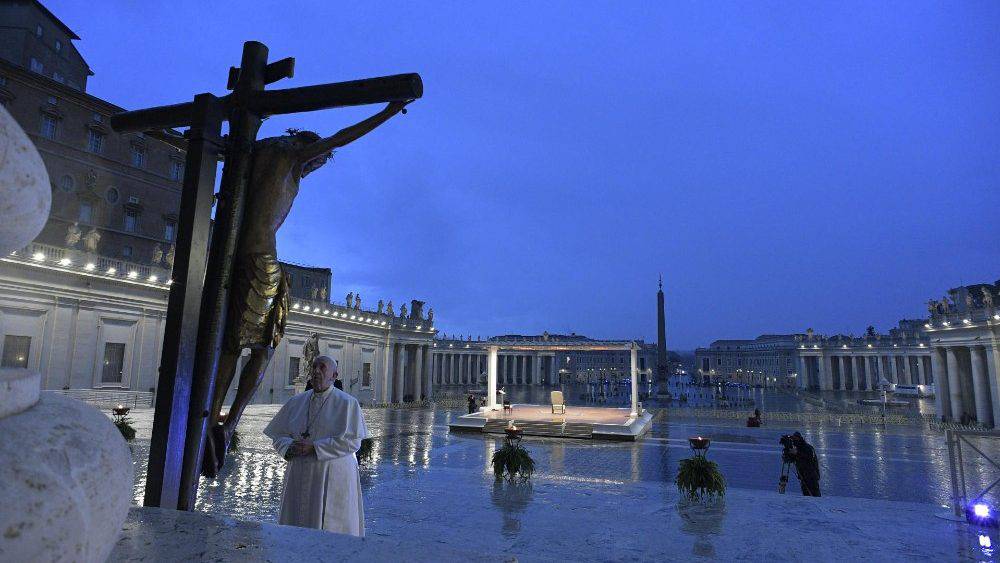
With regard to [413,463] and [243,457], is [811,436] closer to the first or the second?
[413,463]

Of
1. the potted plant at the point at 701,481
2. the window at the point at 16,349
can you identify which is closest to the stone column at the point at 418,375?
the window at the point at 16,349

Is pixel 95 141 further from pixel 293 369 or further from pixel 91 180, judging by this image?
pixel 293 369

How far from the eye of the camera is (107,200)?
4072cm

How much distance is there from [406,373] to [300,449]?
54.6 m

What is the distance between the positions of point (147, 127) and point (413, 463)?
38.7 ft

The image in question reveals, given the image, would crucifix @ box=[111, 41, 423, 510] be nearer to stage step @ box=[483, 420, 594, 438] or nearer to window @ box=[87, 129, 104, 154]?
stage step @ box=[483, 420, 594, 438]

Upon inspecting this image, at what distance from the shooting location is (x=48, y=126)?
3750cm

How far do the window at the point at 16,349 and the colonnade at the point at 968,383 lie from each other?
54.7 meters

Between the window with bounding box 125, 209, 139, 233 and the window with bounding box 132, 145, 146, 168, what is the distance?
3809 millimetres

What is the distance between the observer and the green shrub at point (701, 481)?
9.41 m

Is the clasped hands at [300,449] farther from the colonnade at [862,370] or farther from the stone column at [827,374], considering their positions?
the stone column at [827,374]

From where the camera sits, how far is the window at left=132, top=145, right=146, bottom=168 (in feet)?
142

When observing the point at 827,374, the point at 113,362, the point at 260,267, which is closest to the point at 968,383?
the point at 260,267

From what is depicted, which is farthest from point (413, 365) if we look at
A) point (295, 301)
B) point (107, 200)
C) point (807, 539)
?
point (807, 539)
